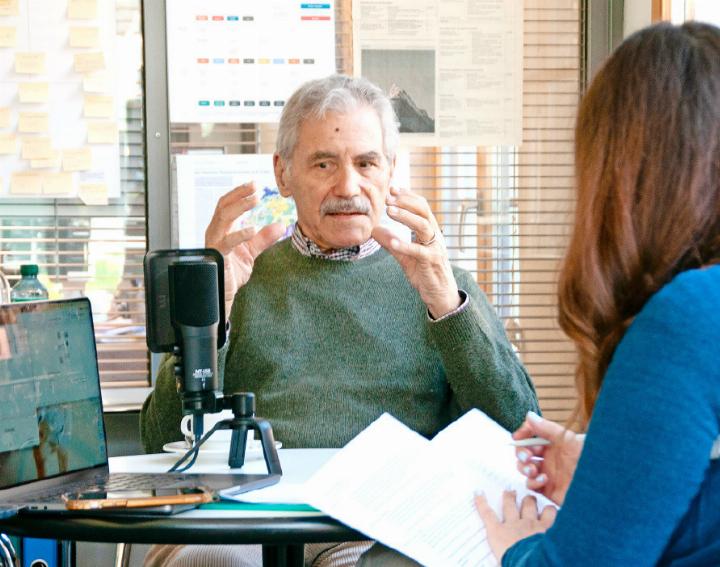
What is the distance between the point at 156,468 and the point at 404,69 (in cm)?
201

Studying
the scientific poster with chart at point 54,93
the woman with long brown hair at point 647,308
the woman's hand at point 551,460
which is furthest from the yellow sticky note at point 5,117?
the woman with long brown hair at point 647,308

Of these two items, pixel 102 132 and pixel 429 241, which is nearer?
pixel 429 241

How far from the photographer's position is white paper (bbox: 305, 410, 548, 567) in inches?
47.8

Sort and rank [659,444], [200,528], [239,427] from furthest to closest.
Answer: [239,427] < [200,528] < [659,444]

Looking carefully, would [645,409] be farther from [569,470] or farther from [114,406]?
[114,406]

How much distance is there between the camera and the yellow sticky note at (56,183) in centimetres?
309

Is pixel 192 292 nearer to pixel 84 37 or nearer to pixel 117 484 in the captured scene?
pixel 117 484

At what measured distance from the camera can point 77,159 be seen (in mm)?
3109

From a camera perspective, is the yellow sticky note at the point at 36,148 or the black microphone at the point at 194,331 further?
the yellow sticky note at the point at 36,148

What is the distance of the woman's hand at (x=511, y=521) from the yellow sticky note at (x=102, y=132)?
2199 millimetres

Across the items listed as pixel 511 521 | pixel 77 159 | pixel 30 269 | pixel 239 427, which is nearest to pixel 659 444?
pixel 511 521

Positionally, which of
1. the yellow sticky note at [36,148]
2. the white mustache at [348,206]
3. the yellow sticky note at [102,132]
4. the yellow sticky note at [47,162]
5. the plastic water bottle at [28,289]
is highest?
the yellow sticky note at [102,132]

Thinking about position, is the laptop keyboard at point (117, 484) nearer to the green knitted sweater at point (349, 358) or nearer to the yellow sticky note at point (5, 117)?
the green knitted sweater at point (349, 358)

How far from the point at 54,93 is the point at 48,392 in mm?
1925
